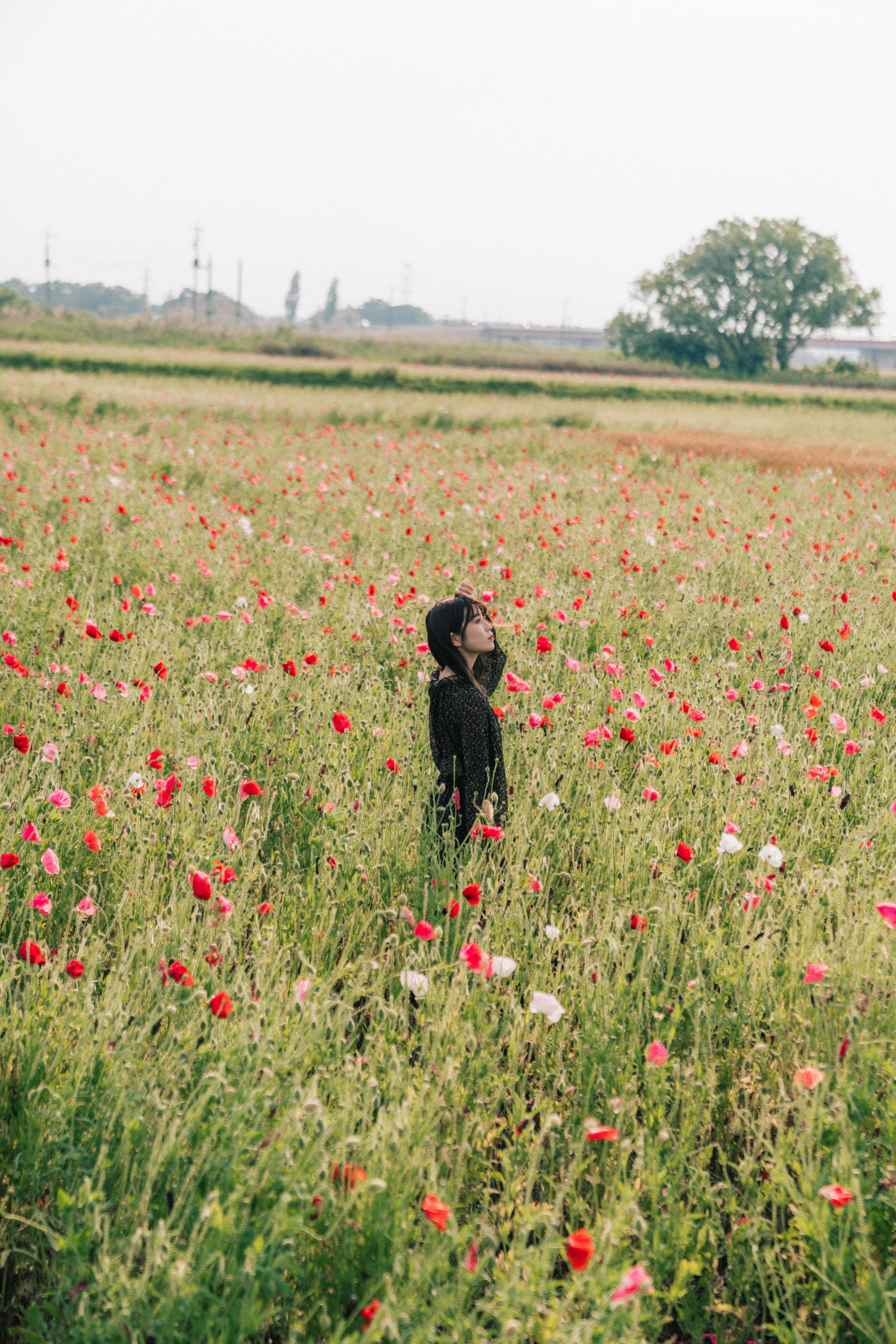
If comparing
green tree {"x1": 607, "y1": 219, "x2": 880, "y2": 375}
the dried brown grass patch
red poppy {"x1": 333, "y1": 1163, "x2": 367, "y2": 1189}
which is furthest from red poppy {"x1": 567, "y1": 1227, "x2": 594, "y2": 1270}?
green tree {"x1": 607, "y1": 219, "x2": 880, "y2": 375}

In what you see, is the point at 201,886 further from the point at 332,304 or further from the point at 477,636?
the point at 332,304

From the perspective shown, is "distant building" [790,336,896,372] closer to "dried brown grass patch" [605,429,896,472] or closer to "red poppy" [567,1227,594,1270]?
"dried brown grass patch" [605,429,896,472]

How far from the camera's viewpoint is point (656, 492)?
399 inches

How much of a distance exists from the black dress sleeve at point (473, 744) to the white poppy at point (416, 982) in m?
0.84

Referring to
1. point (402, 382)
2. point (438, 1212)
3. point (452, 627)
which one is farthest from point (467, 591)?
point (402, 382)

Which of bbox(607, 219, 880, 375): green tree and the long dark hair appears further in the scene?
bbox(607, 219, 880, 375): green tree

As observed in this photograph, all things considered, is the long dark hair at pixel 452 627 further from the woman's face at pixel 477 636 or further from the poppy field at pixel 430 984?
the poppy field at pixel 430 984

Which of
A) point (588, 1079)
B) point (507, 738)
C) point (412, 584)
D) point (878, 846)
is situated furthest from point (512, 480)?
point (588, 1079)

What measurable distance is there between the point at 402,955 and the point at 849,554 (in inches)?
232

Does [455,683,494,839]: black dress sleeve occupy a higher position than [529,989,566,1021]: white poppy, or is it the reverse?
[455,683,494,839]: black dress sleeve

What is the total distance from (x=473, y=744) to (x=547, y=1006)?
1.17 meters

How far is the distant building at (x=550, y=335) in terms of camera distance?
117m

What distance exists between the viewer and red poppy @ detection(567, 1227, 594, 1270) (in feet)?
3.96

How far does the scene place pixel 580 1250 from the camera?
121 centimetres
